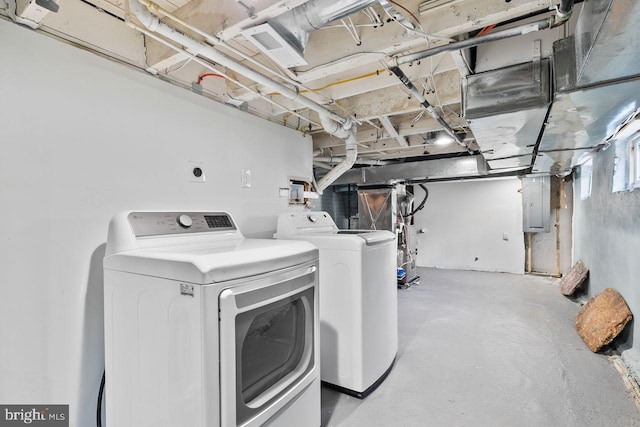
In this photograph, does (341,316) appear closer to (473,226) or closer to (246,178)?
(246,178)

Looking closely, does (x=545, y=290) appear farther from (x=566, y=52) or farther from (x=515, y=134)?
(x=566, y=52)

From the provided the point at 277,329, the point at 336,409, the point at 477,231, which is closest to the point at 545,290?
the point at 477,231

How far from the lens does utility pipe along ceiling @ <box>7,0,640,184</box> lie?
→ 1.28m

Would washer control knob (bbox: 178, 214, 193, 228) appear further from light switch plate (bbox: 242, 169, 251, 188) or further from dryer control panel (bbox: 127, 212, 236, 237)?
light switch plate (bbox: 242, 169, 251, 188)

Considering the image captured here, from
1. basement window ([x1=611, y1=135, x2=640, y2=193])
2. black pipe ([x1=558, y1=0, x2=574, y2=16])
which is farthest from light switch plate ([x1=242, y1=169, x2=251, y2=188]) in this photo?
basement window ([x1=611, y1=135, x2=640, y2=193])

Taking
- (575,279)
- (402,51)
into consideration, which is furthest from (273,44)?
(575,279)

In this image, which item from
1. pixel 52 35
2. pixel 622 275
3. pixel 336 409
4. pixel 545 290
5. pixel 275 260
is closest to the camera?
pixel 275 260

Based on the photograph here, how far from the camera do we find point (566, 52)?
1576 mm

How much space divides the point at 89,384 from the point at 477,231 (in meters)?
6.95

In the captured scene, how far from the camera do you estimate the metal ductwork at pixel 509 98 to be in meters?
1.79

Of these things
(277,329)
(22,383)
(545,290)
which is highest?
(277,329)

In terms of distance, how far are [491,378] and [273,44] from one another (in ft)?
9.13

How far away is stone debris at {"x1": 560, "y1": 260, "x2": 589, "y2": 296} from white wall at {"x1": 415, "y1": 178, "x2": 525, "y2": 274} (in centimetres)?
142

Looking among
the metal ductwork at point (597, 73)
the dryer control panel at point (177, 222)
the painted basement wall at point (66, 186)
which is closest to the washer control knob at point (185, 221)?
the dryer control panel at point (177, 222)
